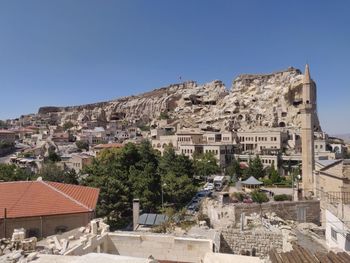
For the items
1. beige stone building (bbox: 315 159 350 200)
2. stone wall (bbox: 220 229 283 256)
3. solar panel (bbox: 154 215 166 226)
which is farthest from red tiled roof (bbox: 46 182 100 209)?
beige stone building (bbox: 315 159 350 200)

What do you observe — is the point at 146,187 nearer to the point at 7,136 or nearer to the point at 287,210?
the point at 287,210

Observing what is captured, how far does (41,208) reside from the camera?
1365 cm

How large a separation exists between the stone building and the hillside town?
45mm

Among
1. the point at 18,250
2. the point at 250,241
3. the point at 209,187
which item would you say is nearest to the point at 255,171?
the point at 209,187

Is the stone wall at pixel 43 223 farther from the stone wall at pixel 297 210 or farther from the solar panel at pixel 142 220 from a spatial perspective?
the stone wall at pixel 297 210

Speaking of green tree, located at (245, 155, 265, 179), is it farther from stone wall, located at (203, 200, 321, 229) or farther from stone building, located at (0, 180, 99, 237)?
stone building, located at (0, 180, 99, 237)

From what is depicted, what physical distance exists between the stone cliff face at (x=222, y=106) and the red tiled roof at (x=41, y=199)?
167 ft

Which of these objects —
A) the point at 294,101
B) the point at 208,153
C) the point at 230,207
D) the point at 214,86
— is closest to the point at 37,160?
the point at 208,153

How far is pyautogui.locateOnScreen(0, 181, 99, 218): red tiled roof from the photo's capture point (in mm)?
13398

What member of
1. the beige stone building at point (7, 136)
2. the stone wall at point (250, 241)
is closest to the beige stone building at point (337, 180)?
the stone wall at point (250, 241)

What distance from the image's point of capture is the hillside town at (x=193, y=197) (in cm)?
805

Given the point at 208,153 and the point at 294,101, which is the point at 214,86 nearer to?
the point at 294,101

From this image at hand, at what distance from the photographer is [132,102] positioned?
115812mm

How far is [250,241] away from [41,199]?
9.67m
